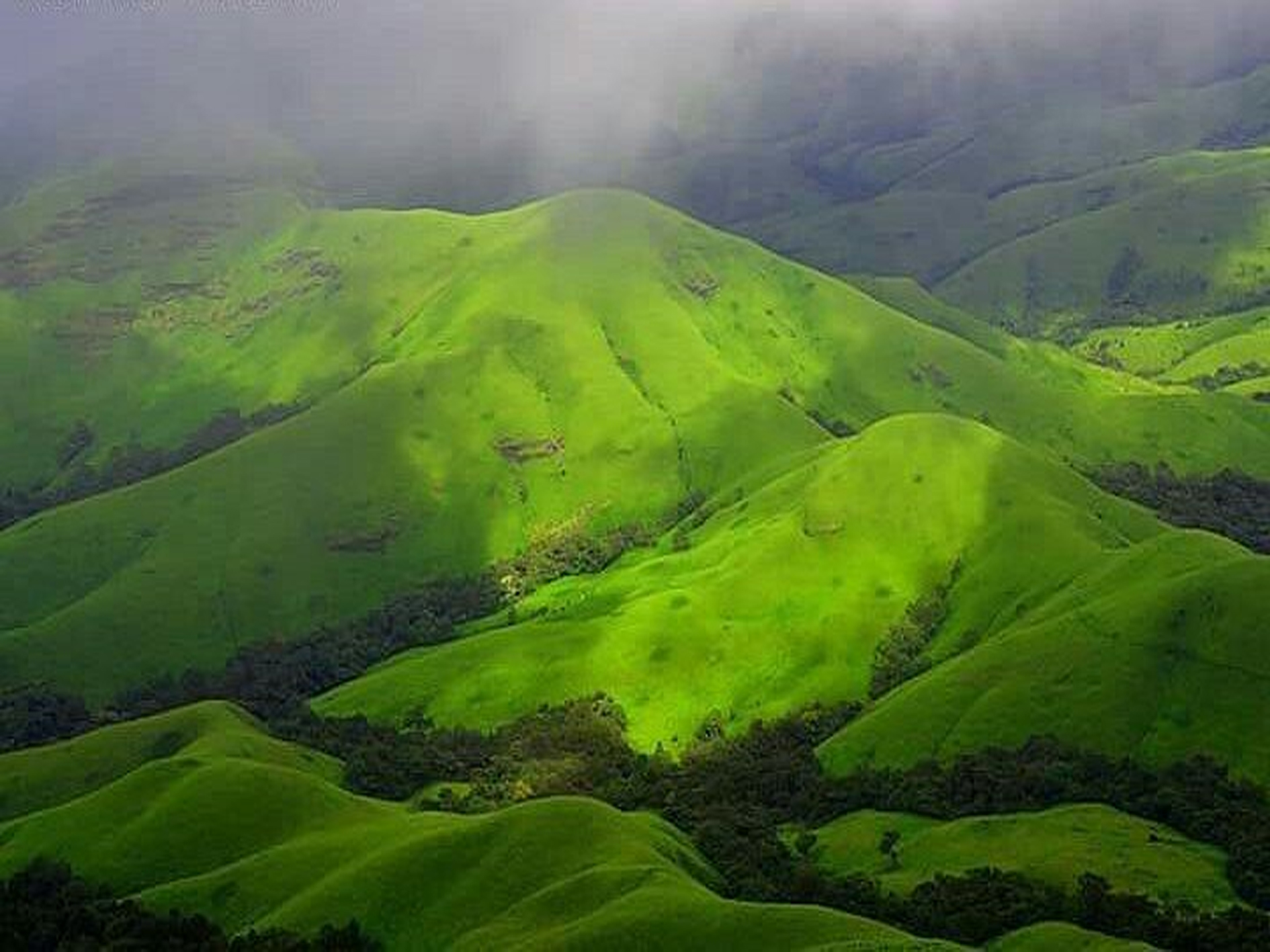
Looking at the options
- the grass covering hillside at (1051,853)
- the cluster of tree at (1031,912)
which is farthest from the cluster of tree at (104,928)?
the grass covering hillside at (1051,853)

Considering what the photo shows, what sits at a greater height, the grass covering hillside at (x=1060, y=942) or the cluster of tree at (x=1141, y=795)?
the grass covering hillside at (x=1060, y=942)

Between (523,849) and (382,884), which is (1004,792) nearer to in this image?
(523,849)

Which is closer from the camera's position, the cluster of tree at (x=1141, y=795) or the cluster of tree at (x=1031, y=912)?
the cluster of tree at (x=1031, y=912)

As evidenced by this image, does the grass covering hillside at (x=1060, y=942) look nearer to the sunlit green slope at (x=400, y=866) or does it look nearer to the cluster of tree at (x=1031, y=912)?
the cluster of tree at (x=1031, y=912)

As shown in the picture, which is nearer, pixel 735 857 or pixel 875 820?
pixel 735 857

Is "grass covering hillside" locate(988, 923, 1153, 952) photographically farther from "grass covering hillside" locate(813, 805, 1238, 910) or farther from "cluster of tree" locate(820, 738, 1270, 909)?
"cluster of tree" locate(820, 738, 1270, 909)

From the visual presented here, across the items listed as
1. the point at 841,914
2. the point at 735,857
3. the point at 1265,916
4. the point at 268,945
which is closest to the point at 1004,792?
the point at 735,857
